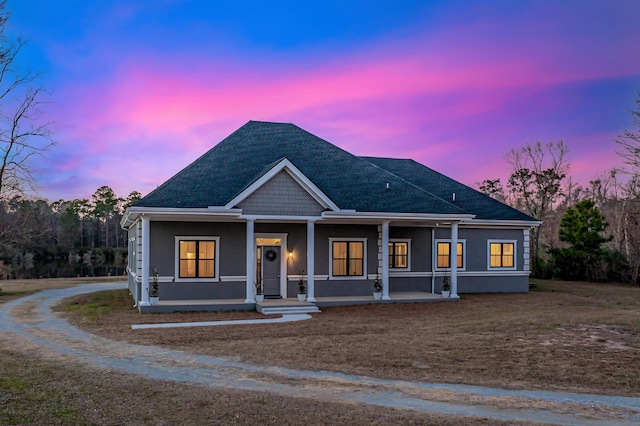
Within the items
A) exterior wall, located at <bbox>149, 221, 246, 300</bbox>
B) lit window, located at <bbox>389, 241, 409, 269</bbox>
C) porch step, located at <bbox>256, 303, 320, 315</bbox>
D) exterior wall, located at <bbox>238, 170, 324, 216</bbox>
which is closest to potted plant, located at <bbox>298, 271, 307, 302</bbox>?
porch step, located at <bbox>256, 303, 320, 315</bbox>

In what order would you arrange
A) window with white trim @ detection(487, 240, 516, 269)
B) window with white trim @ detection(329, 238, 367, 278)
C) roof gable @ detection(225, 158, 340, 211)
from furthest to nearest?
window with white trim @ detection(487, 240, 516, 269) < window with white trim @ detection(329, 238, 367, 278) < roof gable @ detection(225, 158, 340, 211)

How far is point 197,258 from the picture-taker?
17.1 metres

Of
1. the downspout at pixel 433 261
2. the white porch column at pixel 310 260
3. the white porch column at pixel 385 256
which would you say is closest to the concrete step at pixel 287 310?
the white porch column at pixel 310 260

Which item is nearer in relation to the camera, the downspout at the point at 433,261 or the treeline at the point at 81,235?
the downspout at the point at 433,261

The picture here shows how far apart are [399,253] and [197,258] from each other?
335 inches

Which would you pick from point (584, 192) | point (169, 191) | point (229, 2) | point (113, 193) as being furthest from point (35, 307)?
point (113, 193)

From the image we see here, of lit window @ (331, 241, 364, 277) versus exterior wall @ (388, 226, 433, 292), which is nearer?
lit window @ (331, 241, 364, 277)

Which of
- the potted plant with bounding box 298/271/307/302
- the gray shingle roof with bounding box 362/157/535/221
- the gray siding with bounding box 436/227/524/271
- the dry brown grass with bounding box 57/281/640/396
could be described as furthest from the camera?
the gray shingle roof with bounding box 362/157/535/221

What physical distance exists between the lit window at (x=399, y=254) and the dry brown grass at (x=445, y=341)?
3006mm

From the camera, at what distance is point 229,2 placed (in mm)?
15633

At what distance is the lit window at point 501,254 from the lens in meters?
22.5

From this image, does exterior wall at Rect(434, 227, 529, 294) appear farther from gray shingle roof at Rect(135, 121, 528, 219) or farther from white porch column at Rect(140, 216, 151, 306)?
white porch column at Rect(140, 216, 151, 306)

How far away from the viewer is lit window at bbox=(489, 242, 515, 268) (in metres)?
22.5

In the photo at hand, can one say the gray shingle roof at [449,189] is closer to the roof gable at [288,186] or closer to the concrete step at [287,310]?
the roof gable at [288,186]
